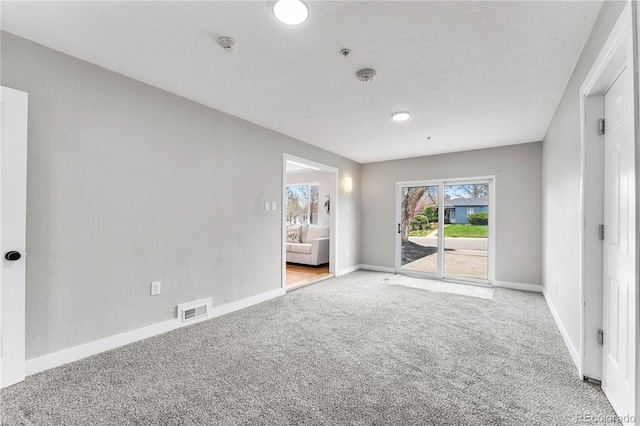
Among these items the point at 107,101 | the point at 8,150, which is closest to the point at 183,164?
the point at 107,101

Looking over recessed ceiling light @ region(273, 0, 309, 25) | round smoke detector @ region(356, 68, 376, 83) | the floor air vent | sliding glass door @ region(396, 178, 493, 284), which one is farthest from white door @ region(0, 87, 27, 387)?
sliding glass door @ region(396, 178, 493, 284)

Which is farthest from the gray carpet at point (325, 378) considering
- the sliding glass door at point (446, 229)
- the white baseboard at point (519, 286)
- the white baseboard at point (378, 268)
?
the white baseboard at point (378, 268)

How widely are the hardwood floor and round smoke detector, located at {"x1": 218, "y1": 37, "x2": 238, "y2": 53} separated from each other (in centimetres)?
337

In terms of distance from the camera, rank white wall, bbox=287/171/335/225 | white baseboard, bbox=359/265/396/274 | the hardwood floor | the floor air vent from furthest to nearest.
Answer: white wall, bbox=287/171/335/225 → white baseboard, bbox=359/265/396/274 → the hardwood floor → the floor air vent

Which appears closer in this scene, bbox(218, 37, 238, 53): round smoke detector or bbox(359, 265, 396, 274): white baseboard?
bbox(218, 37, 238, 53): round smoke detector

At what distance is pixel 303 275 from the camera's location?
557cm

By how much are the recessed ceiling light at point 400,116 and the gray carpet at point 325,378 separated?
7.57ft

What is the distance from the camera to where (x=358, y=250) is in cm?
622

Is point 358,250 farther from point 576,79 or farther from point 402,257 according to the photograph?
point 576,79

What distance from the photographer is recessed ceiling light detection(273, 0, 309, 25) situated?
1631 mm

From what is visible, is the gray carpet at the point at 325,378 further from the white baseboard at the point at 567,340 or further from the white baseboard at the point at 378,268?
the white baseboard at the point at 378,268

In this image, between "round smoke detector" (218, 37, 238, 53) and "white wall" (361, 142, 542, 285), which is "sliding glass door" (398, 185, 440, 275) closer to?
"white wall" (361, 142, 542, 285)

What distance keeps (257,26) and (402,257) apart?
194 inches

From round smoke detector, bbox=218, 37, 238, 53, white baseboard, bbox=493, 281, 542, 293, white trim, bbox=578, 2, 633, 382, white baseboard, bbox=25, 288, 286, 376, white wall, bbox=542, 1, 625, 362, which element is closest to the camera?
white trim, bbox=578, 2, 633, 382
